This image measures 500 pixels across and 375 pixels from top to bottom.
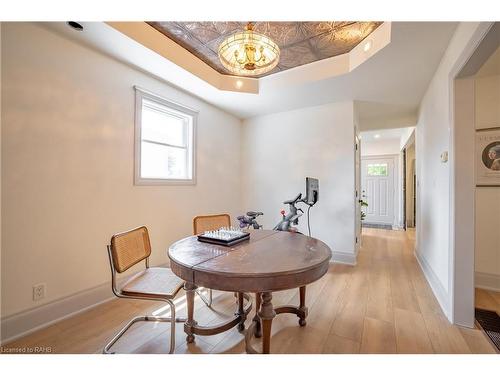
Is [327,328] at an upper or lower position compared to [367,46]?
lower

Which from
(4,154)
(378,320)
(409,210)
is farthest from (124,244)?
(409,210)

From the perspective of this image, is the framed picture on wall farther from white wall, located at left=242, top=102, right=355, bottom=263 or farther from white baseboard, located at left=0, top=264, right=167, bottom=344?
white baseboard, located at left=0, top=264, right=167, bottom=344

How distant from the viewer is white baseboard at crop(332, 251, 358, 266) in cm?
320

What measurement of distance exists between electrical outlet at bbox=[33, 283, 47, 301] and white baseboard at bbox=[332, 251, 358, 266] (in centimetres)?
333

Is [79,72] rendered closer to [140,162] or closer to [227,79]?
[140,162]

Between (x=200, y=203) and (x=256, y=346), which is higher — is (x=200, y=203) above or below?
above

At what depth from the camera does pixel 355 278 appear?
273 centimetres

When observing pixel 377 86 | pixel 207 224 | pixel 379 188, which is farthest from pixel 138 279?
pixel 379 188

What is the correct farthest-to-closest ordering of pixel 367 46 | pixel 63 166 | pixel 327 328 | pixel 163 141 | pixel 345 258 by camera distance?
pixel 345 258
pixel 163 141
pixel 367 46
pixel 63 166
pixel 327 328

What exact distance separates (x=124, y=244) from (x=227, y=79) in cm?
242

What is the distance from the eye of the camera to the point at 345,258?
10.7 feet

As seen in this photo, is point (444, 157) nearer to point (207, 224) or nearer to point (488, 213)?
point (488, 213)

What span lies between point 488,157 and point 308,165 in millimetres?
2038

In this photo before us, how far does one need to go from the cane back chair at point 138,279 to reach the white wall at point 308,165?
2447 millimetres
